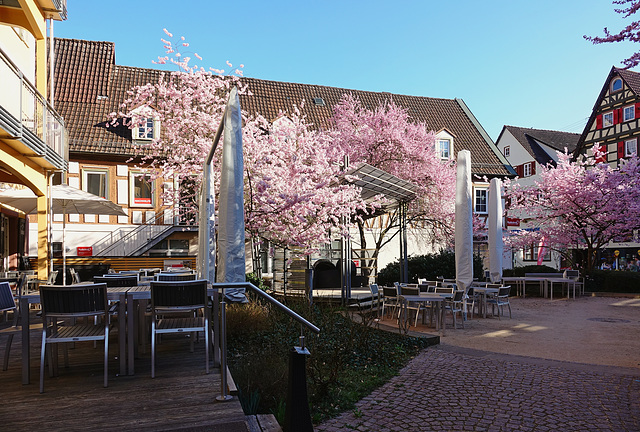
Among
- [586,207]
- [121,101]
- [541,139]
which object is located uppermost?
[541,139]

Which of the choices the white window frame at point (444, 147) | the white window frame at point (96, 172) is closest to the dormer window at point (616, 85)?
the white window frame at point (444, 147)

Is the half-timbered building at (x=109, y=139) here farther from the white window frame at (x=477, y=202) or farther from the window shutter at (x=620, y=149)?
the window shutter at (x=620, y=149)

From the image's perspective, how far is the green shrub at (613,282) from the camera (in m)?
18.8

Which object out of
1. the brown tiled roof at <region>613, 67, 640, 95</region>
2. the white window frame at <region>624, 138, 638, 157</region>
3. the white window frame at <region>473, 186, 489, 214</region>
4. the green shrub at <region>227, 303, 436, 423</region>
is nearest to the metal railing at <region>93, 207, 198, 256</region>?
the green shrub at <region>227, 303, 436, 423</region>

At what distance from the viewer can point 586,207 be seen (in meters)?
20.8

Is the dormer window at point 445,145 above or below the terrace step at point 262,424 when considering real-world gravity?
above

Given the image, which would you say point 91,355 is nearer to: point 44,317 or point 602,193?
point 44,317

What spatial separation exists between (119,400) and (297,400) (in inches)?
60.6

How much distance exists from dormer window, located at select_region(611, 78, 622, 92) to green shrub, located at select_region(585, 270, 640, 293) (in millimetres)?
17984

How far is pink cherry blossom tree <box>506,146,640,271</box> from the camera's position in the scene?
20109mm

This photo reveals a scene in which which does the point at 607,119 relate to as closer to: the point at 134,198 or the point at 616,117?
the point at 616,117

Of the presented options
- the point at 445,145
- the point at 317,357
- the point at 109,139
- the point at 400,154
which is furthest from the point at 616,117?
the point at 317,357

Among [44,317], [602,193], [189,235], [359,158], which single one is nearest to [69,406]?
[44,317]

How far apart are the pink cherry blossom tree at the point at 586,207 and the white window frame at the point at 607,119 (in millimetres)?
12261
